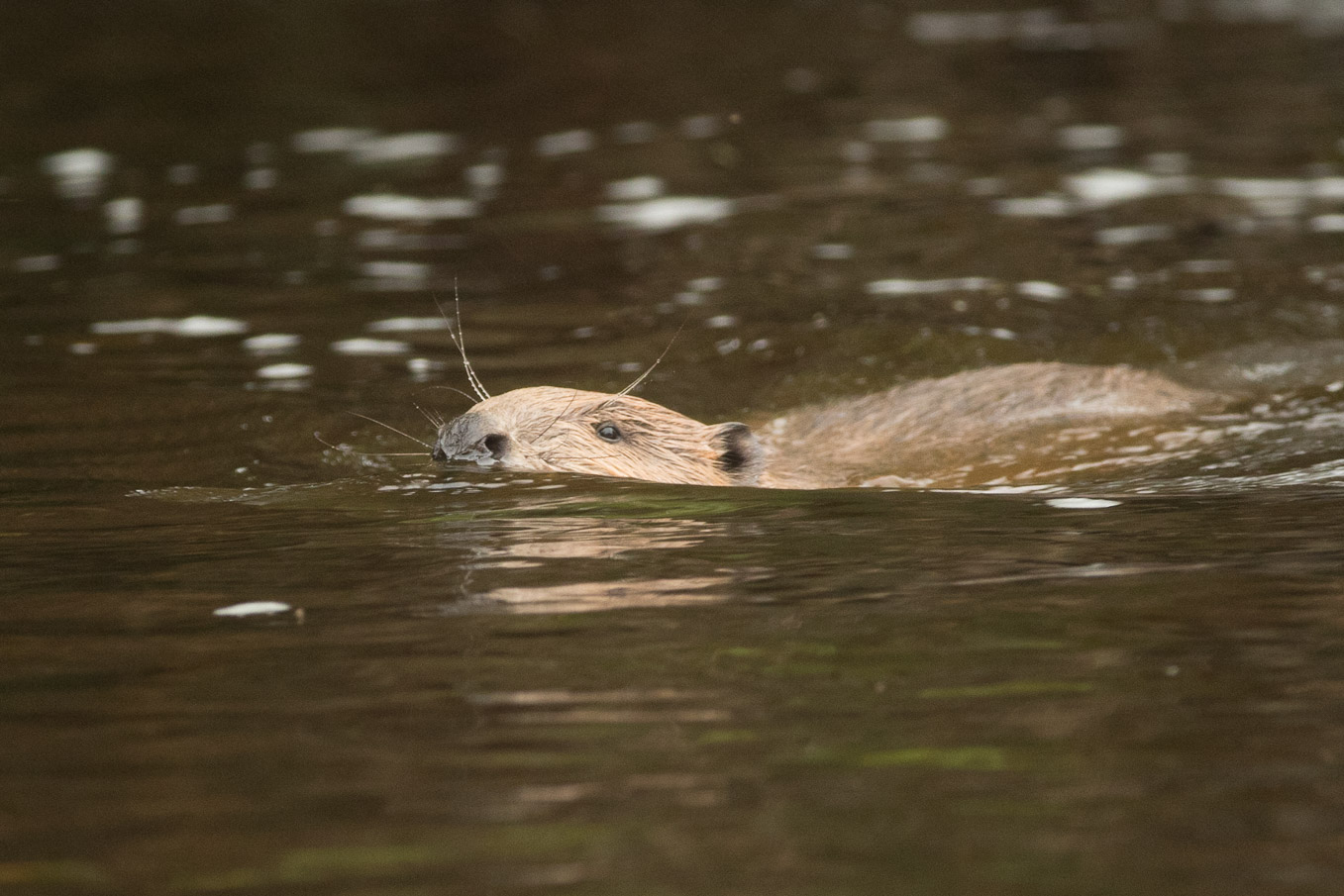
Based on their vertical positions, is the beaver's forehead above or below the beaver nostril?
above

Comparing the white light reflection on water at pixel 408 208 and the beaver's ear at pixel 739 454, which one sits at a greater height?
the white light reflection on water at pixel 408 208

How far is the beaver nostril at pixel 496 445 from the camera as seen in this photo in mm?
5164

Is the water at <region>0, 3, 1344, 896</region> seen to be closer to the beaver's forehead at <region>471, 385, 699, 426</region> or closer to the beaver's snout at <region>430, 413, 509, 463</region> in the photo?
the beaver's snout at <region>430, 413, 509, 463</region>

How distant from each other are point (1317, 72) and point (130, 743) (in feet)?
46.4

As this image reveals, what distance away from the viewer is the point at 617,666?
3.15 meters

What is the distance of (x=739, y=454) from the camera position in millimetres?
5754

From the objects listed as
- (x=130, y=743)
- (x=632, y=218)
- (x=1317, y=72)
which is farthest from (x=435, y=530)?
(x=1317, y=72)

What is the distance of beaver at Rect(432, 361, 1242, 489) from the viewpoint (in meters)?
5.38

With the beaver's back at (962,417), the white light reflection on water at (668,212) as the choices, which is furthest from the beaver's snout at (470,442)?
the white light reflection on water at (668,212)

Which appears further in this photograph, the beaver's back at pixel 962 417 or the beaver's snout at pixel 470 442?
the beaver's back at pixel 962 417

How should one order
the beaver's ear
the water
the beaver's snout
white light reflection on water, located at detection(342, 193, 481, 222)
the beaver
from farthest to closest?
white light reflection on water, located at detection(342, 193, 481, 222), the beaver's ear, the beaver, the beaver's snout, the water

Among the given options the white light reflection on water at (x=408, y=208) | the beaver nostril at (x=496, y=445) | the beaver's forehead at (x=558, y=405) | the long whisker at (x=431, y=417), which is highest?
the white light reflection on water at (x=408, y=208)

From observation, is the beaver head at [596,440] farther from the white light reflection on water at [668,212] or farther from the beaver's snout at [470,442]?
the white light reflection on water at [668,212]

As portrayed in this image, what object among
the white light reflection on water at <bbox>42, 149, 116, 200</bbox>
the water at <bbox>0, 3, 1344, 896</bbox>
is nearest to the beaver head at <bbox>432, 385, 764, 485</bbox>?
the water at <bbox>0, 3, 1344, 896</bbox>
